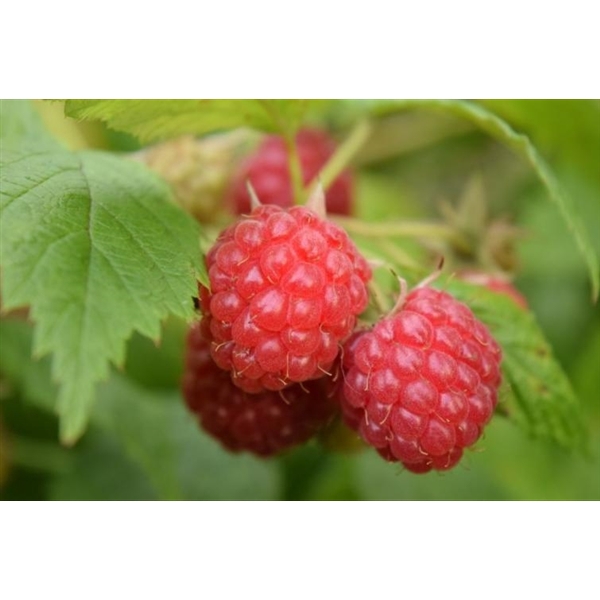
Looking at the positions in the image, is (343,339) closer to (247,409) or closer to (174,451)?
(247,409)

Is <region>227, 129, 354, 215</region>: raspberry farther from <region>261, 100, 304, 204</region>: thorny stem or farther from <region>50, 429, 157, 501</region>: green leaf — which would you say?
<region>50, 429, 157, 501</region>: green leaf

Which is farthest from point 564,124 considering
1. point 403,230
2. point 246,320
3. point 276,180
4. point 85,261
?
point 85,261

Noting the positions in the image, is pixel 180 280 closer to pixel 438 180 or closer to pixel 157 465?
pixel 157 465

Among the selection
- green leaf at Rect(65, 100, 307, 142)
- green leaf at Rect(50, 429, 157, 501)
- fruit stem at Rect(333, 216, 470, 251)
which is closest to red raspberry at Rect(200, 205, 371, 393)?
green leaf at Rect(65, 100, 307, 142)

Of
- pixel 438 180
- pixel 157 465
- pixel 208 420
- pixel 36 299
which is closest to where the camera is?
pixel 36 299

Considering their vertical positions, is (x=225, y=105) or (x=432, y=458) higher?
(x=225, y=105)

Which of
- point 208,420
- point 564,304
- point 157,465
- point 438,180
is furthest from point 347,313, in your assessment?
point 438,180
